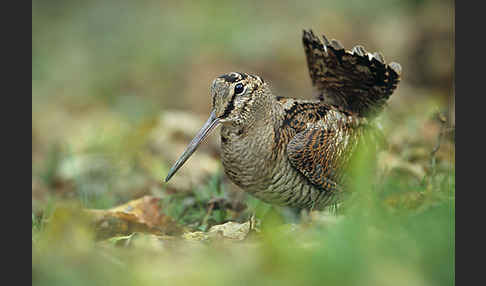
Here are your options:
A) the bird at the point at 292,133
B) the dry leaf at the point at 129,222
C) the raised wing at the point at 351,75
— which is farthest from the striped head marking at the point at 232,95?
the dry leaf at the point at 129,222

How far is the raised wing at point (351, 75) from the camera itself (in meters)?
3.78

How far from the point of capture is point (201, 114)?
7332 millimetres

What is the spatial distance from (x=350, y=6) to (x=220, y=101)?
27.2 ft

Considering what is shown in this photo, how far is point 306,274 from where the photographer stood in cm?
216

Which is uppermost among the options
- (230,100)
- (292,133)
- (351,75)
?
(351,75)

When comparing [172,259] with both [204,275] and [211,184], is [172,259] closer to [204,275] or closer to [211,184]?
[204,275]

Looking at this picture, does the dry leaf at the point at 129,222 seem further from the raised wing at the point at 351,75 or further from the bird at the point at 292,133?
the raised wing at the point at 351,75

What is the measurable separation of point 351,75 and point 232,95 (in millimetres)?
1037

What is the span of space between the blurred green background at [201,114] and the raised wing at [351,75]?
1.53 feet

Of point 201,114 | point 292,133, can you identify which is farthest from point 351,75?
point 201,114

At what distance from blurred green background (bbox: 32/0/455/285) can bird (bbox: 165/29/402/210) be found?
0.43 m

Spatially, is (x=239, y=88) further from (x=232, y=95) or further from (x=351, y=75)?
(x=351, y=75)

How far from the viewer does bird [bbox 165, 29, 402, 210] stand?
3518 millimetres
